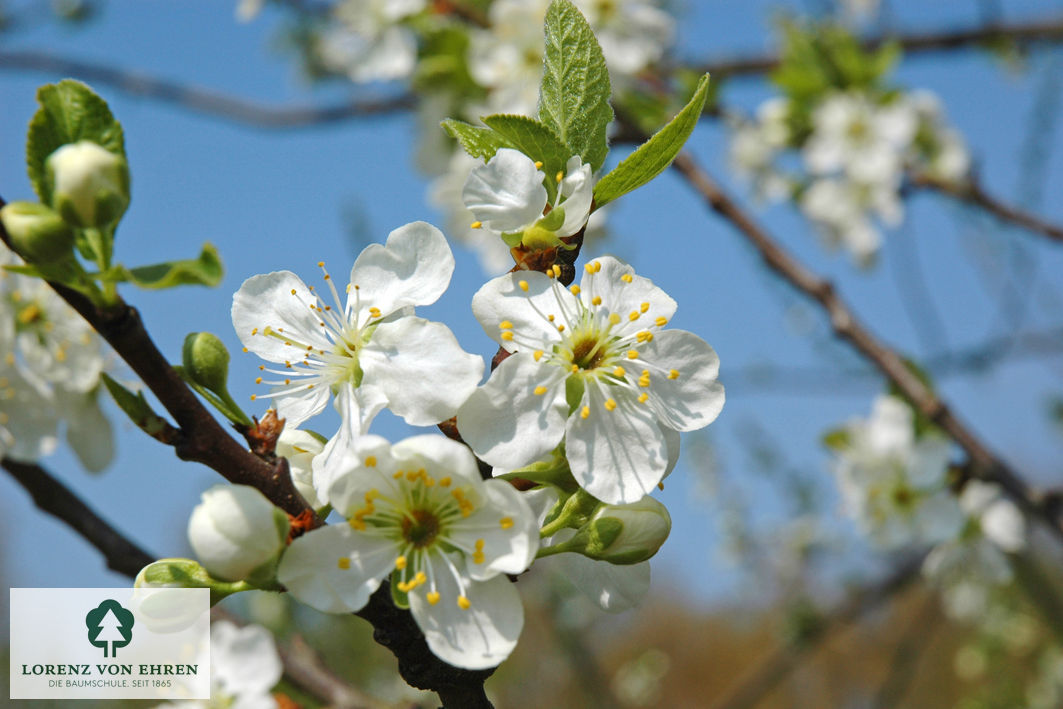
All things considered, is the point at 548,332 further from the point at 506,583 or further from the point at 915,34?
the point at 915,34

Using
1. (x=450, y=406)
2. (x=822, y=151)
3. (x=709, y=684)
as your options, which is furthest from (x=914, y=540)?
(x=709, y=684)

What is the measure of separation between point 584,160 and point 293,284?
37cm

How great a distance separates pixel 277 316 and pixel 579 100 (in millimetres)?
424

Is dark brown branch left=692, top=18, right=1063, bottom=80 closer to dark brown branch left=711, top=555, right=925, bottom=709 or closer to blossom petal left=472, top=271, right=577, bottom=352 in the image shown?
dark brown branch left=711, top=555, right=925, bottom=709

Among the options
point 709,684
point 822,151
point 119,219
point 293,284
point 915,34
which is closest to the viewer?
point 119,219

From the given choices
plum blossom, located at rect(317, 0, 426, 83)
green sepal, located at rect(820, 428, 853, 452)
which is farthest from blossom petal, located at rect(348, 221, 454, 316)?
plum blossom, located at rect(317, 0, 426, 83)

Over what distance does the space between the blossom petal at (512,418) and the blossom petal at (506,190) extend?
0.15 metres

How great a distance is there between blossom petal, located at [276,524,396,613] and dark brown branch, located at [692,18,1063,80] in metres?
2.87

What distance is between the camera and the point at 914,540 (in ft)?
7.77

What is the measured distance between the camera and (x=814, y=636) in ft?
10.7

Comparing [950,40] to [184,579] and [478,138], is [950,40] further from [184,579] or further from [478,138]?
[184,579]

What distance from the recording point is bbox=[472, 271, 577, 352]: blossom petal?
849mm

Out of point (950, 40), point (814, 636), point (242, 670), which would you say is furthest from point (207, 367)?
point (950, 40)

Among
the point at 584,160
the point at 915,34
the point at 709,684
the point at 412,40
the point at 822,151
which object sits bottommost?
the point at 709,684
